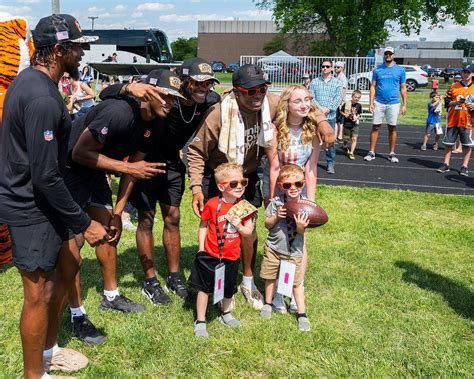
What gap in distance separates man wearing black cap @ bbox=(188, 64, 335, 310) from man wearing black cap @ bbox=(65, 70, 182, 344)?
1.35 ft

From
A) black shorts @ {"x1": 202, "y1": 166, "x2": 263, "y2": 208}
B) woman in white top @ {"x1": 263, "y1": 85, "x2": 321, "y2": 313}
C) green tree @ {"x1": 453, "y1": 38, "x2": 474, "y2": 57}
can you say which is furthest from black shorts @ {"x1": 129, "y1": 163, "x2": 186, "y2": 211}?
green tree @ {"x1": 453, "y1": 38, "x2": 474, "y2": 57}

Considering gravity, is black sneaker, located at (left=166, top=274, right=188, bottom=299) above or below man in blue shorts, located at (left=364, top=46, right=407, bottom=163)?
below

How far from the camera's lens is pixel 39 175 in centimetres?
251

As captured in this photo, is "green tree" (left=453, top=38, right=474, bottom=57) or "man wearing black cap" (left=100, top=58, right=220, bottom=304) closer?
"man wearing black cap" (left=100, top=58, right=220, bottom=304)

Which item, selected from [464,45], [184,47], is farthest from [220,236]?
[464,45]

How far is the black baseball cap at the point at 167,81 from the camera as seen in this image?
12.3 ft

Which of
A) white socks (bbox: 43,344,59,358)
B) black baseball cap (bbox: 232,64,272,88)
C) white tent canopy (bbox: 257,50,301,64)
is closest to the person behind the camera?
white socks (bbox: 43,344,59,358)

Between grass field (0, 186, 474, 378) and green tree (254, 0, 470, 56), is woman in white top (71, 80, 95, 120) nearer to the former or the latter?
grass field (0, 186, 474, 378)

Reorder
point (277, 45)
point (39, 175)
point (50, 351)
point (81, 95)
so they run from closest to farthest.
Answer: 1. point (39, 175)
2. point (50, 351)
3. point (81, 95)
4. point (277, 45)

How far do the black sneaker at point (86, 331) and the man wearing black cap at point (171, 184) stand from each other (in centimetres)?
71

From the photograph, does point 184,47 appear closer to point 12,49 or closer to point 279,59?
point 279,59

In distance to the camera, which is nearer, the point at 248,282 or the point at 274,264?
the point at 274,264

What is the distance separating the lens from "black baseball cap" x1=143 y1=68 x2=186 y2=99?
3.74m

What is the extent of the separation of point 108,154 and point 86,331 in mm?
1381
